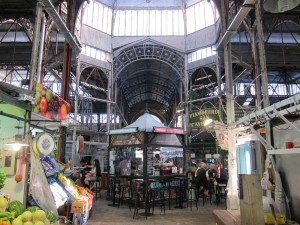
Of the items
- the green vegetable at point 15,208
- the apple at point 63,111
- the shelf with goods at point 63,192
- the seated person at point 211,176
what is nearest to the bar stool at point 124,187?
the seated person at point 211,176

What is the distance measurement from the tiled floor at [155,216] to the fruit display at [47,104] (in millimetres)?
3802

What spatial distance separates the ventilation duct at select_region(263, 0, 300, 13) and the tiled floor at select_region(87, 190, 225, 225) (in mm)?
6901

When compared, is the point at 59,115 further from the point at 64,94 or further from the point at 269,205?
the point at 269,205

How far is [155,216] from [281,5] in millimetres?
8239

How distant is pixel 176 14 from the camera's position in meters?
24.0

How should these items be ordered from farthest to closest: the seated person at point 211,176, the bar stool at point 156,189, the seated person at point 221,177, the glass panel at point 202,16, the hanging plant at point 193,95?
the glass panel at point 202,16 < the hanging plant at point 193,95 < the seated person at point 211,176 < the seated person at point 221,177 < the bar stool at point 156,189

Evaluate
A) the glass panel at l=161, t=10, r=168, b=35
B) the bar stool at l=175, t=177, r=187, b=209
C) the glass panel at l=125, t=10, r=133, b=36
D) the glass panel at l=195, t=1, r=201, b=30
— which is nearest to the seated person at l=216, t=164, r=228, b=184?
the bar stool at l=175, t=177, r=187, b=209

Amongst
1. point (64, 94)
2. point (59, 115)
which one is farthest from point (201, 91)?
point (59, 115)

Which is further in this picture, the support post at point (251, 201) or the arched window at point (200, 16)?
the arched window at point (200, 16)

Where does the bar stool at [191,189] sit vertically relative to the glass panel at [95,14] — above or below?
below

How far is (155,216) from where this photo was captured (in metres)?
9.95

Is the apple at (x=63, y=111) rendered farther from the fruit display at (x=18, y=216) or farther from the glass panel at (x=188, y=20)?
the glass panel at (x=188, y=20)

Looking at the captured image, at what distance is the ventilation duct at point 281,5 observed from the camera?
433 cm

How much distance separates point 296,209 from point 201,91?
19795 mm
